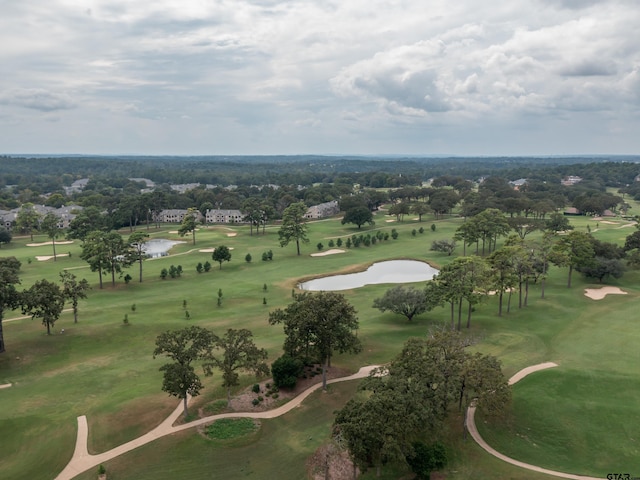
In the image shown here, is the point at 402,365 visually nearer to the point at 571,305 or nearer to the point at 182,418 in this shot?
the point at 182,418

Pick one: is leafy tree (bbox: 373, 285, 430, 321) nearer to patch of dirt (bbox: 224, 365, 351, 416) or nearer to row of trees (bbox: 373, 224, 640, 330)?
row of trees (bbox: 373, 224, 640, 330)

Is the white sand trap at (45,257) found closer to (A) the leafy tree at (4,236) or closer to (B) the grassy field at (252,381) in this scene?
(A) the leafy tree at (4,236)

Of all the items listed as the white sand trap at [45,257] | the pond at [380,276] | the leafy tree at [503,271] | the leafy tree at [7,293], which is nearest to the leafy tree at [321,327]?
the leafy tree at [503,271]

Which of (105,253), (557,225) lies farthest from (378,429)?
(557,225)

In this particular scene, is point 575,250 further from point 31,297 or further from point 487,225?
point 31,297

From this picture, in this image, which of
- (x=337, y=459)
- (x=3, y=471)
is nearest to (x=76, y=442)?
(x=3, y=471)

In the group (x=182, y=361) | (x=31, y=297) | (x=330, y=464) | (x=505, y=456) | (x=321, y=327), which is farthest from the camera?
(x=31, y=297)
